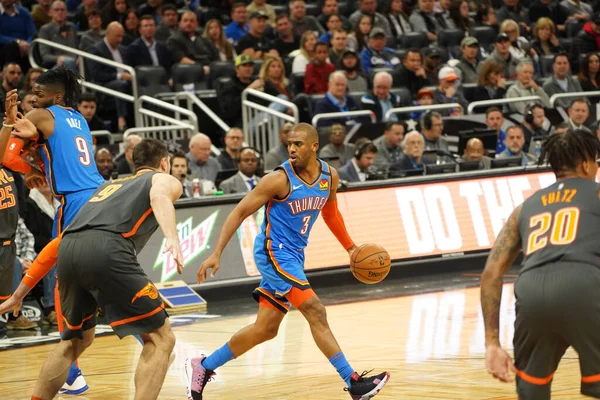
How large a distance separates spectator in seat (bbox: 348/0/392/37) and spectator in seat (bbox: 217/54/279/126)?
3.98m

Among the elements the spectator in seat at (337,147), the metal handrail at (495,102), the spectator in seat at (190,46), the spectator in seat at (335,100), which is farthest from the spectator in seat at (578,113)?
the spectator in seat at (190,46)

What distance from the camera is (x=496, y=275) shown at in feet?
17.7

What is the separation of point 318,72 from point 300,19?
91.3 inches

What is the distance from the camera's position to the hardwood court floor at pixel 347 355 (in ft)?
27.5

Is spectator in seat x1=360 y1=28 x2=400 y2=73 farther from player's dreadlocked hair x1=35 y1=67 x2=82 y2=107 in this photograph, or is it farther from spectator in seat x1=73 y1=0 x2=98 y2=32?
→ player's dreadlocked hair x1=35 y1=67 x2=82 y2=107

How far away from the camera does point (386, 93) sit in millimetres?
17875

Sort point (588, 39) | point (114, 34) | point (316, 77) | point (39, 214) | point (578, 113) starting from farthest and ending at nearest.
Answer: point (588, 39) < point (316, 77) < point (578, 113) < point (114, 34) < point (39, 214)

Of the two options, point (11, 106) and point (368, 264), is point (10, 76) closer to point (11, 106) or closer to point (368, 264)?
point (11, 106)

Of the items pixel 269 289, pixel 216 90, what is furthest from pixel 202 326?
pixel 216 90

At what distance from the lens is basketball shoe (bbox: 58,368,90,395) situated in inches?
343

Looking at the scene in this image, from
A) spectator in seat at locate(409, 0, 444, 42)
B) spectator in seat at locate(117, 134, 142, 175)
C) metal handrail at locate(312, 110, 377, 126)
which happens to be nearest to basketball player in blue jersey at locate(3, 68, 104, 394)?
spectator in seat at locate(117, 134, 142, 175)

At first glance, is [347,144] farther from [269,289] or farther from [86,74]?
[269,289]

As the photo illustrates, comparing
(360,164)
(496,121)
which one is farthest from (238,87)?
(496,121)

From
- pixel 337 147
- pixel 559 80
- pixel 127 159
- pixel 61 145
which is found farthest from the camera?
pixel 559 80
